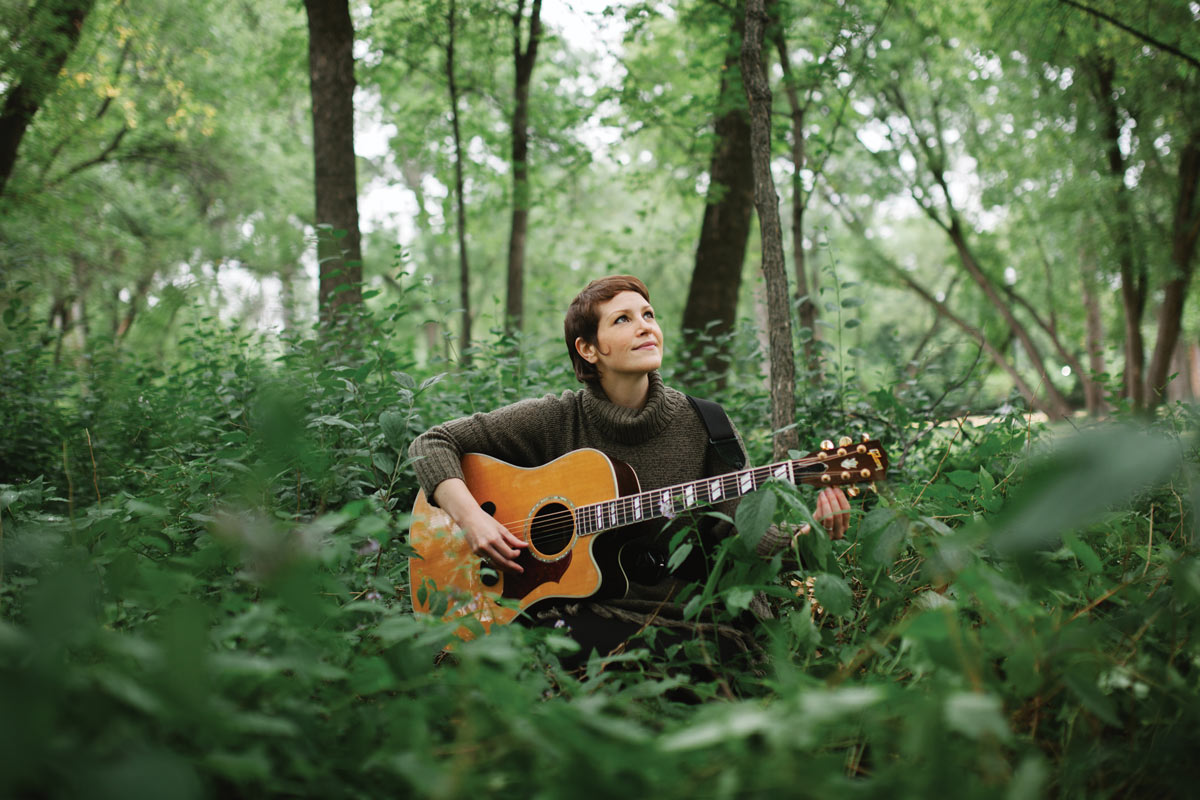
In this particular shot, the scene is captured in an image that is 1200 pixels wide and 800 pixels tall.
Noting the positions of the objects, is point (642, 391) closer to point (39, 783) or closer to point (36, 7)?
point (39, 783)

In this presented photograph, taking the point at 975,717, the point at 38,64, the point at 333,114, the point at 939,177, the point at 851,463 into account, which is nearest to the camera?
the point at 975,717

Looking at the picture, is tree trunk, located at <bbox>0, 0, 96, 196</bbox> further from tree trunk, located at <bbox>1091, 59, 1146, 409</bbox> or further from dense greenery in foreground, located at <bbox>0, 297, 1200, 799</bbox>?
tree trunk, located at <bbox>1091, 59, 1146, 409</bbox>

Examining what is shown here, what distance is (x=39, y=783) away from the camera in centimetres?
83

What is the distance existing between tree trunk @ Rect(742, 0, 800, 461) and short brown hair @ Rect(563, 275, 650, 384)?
2.90 feet

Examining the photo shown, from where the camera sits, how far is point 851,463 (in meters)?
2.13

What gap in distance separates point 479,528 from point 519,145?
7428 millimetres

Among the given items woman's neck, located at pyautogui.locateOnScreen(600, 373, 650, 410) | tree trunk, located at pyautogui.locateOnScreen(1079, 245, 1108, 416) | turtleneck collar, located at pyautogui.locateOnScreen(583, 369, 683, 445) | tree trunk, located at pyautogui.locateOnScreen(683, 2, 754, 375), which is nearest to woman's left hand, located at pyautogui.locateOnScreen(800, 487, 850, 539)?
turtleneck collar, located at pyautogui.locateOnScreen(583, 369, 683, 445)

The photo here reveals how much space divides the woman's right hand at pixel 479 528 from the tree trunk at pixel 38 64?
7.93 metres

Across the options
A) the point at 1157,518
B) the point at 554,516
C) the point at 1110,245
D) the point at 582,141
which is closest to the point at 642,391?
the point at 554,516

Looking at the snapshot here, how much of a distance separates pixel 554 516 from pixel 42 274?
32.1ft

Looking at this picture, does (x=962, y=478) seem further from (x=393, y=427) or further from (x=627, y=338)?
(x=393, y=427)

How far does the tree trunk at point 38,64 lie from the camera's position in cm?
739

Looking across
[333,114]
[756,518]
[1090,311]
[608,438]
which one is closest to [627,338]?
[608,438]

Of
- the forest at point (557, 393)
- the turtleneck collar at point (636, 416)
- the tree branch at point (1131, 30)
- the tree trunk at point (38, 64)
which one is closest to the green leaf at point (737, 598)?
the forest at point (557, 393)
